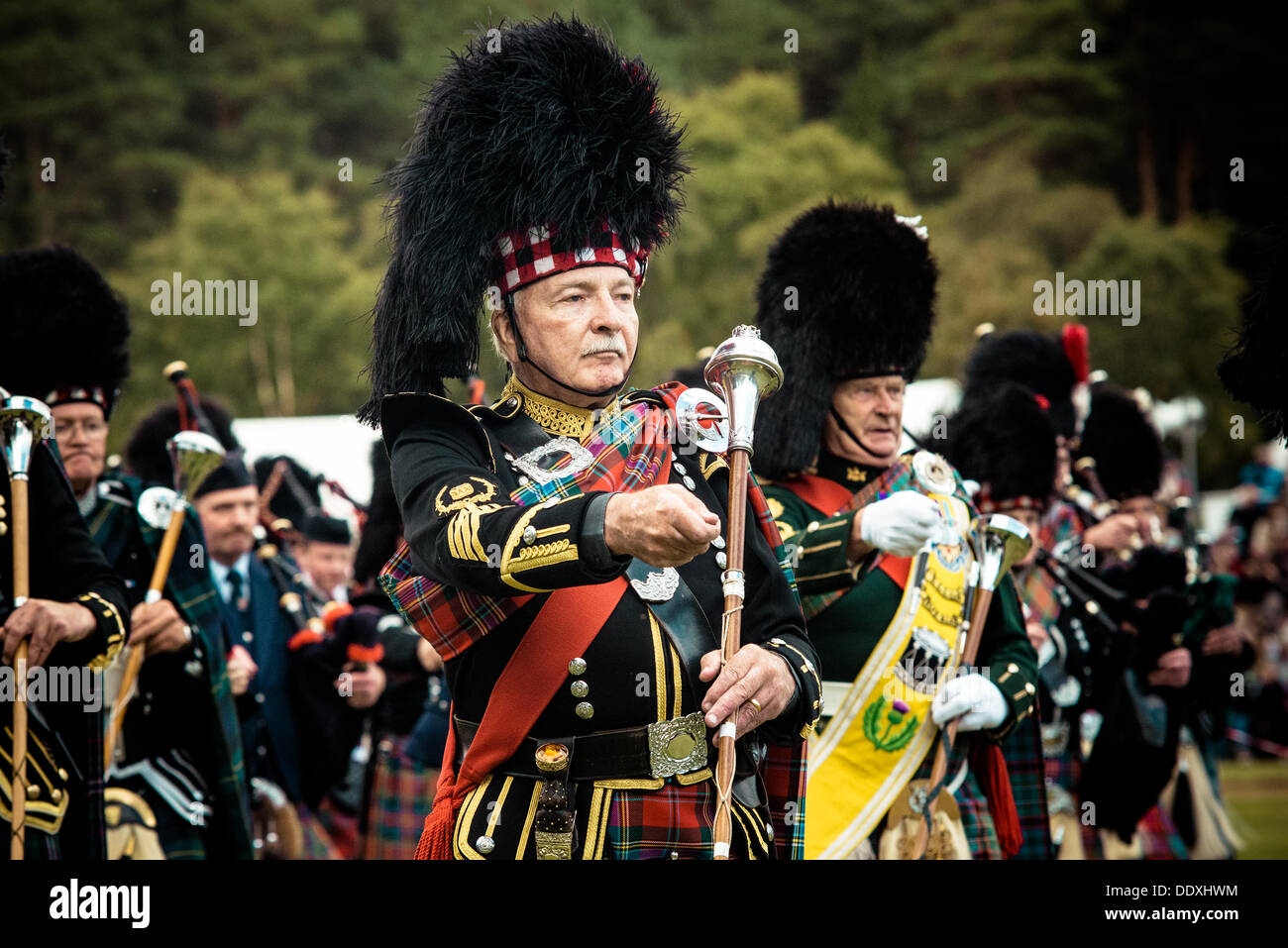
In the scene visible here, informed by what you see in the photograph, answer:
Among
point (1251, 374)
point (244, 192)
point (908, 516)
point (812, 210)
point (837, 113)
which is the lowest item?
point (908, 516)

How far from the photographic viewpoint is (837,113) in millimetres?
36312

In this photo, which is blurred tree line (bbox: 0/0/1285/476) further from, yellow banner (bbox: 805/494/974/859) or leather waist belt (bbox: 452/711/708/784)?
leather waist belt (bbox: 452/711/708/784)

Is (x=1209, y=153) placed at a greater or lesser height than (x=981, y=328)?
greater

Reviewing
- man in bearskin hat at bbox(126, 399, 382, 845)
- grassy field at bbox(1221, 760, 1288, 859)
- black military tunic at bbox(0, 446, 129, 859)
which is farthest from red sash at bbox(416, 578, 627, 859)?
grassy field at bbox(1221, 760, 1288, 859)

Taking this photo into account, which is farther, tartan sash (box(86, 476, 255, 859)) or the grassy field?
the grassy field

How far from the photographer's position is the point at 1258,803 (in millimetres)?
13438

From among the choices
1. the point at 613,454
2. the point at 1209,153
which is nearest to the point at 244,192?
the point at 1209,153

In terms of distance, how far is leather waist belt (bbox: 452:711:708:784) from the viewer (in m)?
3.22

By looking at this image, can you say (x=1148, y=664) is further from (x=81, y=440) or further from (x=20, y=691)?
(x=20, y=691)

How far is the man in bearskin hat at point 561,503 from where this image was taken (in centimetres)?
310

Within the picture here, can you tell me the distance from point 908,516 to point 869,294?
1.08m

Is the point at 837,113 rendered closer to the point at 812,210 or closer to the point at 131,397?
the point at 131,397

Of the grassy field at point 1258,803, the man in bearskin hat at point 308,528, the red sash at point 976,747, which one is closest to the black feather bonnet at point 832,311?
the red sash at point 976,747
